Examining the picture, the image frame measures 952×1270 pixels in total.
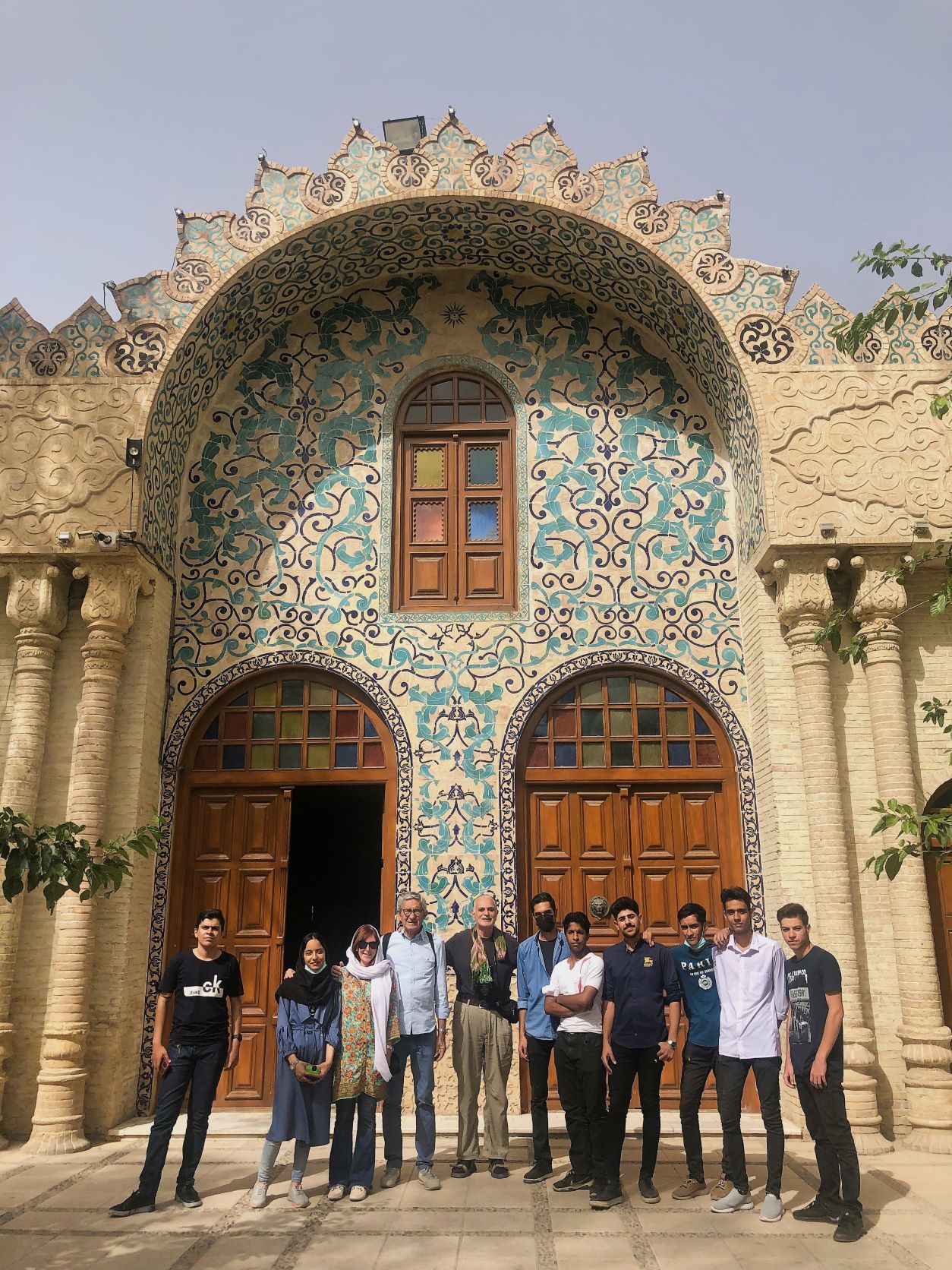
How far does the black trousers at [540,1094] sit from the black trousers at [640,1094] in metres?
0.43

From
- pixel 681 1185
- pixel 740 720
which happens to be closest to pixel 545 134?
pixel 740 720

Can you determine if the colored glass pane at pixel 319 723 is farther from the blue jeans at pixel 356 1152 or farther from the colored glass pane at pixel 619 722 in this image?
the blue jeans at pixel 356 1152

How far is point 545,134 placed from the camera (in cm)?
806

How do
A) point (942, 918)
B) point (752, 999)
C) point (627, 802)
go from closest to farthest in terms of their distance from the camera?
point (752, 999)
point (942, 918)
point (627, 802)

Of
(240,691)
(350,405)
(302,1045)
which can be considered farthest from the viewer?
(350,405)

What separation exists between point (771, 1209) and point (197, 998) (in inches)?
114

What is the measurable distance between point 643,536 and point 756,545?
964 mm

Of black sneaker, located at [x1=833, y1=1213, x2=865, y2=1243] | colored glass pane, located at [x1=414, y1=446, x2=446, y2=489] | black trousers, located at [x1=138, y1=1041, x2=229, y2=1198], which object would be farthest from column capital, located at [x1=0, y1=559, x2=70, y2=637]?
black sneaker, located at [x1=833, y1=1213, x2=865, y2=1243]

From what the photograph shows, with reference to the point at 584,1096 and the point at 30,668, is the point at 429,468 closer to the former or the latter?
the point at 30,668

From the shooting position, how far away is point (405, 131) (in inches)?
352

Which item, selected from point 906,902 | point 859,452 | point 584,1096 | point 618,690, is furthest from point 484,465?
point 584,1096

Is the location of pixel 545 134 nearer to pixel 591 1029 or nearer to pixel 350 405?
pixel 350 405

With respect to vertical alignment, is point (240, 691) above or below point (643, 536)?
below

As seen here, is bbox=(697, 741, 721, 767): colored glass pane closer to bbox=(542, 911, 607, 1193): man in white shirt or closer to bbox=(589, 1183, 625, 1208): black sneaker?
bbox=(542, 911, 607, 1193): man in white shirt
